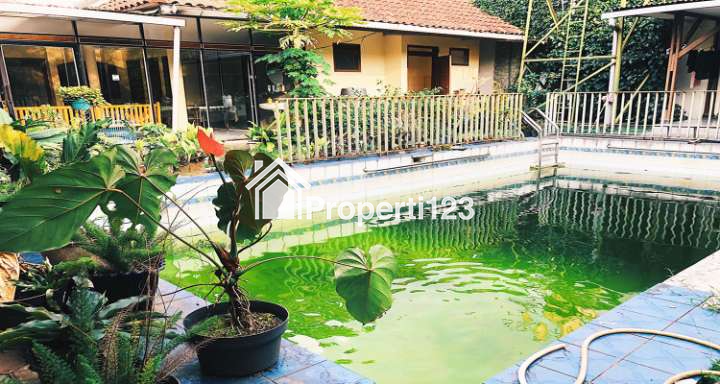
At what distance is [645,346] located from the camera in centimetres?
242

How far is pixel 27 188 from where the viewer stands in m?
1.45

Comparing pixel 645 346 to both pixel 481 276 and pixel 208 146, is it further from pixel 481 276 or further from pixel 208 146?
pixel 208 146

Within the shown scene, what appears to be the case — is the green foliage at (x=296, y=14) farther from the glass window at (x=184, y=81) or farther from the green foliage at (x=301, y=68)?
the glass window at (x=184, y=81)

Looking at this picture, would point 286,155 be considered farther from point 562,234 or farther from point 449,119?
point 562,234

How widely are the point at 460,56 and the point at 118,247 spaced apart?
41.8ft

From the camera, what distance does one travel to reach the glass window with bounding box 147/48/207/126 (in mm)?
9516

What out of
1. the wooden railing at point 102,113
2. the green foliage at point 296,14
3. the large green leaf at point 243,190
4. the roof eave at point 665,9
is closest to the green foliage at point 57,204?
the large green leaf at point 243,190

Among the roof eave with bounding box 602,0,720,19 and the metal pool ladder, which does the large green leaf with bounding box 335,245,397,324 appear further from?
the roof eave with bounding box 602,0,720,19

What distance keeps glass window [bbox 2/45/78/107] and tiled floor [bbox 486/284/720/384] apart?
9533 millimetres

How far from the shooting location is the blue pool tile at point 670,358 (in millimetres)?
2221

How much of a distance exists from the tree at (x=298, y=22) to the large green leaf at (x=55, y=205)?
668 centimetres

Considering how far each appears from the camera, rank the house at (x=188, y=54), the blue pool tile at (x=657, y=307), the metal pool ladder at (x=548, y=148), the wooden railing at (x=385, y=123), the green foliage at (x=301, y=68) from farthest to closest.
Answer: the metal pool ladder at (x=548, y=148)
the green foliage at (x=301, y=68)
the house at (x=188, y=54)
the wooden railing at (x=385, y=123)
the blue pool tile at (x=657, y=307)

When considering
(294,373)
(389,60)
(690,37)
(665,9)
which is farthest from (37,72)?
(690,37)

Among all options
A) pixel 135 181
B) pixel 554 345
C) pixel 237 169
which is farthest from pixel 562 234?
pixel 135 181
